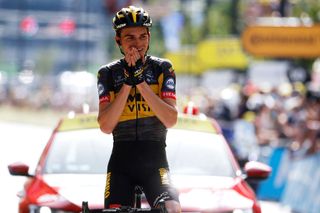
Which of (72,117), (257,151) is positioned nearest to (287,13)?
(257,151)

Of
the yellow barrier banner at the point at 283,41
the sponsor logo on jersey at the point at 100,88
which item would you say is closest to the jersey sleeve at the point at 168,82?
the sponsor logo on jersey at the point at 100,88

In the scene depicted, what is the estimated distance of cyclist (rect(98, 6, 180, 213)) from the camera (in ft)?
19.7

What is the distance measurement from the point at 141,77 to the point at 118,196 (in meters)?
0.71

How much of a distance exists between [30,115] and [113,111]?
5609 cm

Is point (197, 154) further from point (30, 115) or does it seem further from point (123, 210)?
point (30, 115)

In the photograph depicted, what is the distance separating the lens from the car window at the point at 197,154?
8.29 metres

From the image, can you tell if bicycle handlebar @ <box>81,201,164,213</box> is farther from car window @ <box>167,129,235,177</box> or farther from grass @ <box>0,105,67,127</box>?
grass @ <box>0,105,67,127</box>

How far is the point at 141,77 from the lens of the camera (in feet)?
19.6

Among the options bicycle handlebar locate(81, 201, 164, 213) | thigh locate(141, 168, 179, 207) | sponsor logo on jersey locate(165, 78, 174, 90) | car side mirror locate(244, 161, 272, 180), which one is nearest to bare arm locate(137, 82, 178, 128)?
sponsor logo on jersey locate(165, 78, 174, 90)

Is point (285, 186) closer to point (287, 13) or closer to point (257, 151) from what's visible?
point (257, 151)

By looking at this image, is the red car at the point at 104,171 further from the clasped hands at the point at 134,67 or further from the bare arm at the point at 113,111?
the clasped hands at the point at 134,67

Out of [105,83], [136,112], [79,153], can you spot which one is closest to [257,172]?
[79,153]

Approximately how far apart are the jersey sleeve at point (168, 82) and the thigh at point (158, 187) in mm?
437

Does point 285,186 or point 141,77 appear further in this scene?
point 285,186
